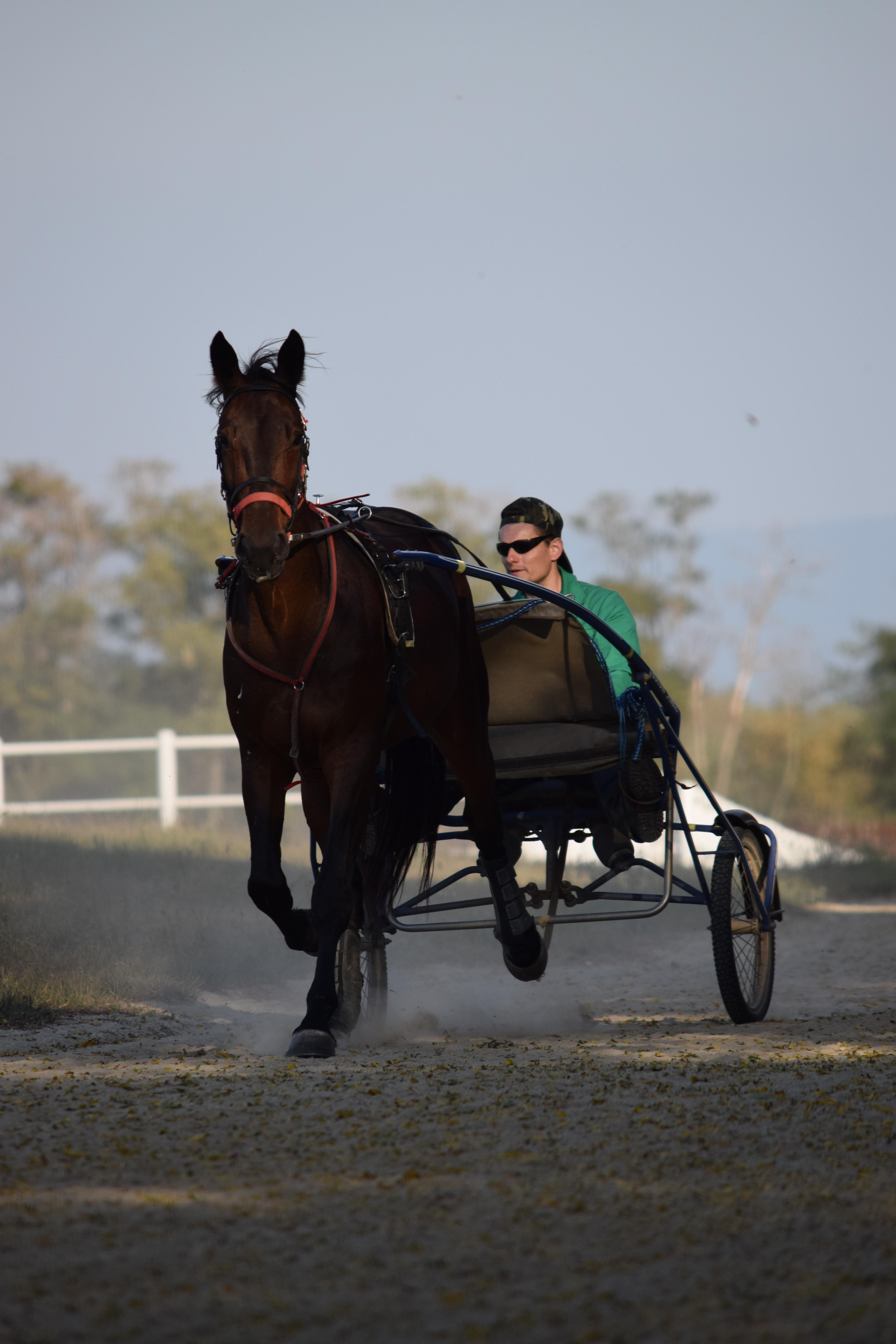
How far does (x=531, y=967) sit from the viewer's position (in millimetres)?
5262

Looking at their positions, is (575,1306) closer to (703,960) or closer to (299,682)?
(299,682)

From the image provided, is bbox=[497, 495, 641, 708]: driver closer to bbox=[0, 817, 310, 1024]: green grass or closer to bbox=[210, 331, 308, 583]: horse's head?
bbox=[210, 331, 308, 583]: horse's head

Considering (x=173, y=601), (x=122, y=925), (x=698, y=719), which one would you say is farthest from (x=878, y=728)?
(x=122, y=925)

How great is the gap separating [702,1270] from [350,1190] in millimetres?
748

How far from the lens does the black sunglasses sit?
5.45 metres

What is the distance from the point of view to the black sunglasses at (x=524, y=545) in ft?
17.9

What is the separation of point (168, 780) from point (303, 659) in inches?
448

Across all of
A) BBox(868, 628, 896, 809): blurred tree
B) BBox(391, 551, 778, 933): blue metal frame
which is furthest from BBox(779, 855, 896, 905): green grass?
BBox(868, 628, 896, 809): blurred tree

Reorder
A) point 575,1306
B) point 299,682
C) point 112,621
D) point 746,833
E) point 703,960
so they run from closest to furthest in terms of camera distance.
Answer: point 575,1306
point 299,682
point 746,833
point 703,960
point 112,621

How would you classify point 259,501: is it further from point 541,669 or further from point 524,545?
point 524,545

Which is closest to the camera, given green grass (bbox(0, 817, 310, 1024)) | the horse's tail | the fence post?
the horse's tail

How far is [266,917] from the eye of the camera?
29.5 ft

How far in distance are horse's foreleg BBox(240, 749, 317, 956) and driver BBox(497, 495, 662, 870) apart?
4.35 ft

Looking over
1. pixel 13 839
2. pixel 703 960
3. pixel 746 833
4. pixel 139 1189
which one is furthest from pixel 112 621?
pixel 139 1189
